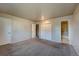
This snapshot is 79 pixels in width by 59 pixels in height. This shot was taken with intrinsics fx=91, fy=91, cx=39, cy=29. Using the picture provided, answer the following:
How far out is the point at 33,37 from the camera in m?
3.09

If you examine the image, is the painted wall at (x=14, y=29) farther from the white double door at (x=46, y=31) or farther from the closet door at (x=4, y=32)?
the white double door at (x=46, y=31)

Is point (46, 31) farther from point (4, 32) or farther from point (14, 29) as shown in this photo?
point (4, 32)

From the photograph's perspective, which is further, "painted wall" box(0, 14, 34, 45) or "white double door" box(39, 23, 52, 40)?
"white double door" box(39, 23, 52, 40)

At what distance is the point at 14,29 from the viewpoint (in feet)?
10.1

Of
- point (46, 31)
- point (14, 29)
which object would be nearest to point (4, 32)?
point (14, 29)

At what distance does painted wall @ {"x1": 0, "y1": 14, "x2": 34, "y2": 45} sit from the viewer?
281 cm

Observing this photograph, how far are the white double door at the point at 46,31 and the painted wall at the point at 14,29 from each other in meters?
0.47

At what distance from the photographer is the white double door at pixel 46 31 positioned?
11.0 ft

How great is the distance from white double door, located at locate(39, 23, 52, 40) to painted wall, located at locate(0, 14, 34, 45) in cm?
47

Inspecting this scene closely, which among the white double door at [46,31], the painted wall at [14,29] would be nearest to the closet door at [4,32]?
the painted wall at [14,29]

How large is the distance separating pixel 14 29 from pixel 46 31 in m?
1.28

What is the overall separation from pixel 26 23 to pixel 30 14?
360 millimetres

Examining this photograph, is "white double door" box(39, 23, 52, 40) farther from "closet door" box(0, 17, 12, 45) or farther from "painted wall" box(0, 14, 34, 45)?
"closet door" box(0, 17, 12, 45)

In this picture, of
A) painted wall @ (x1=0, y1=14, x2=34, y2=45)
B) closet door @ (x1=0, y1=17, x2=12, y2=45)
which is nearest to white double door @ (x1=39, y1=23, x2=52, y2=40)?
painted wall @ (x1=0, y1=14, x2=34, y2=45)
